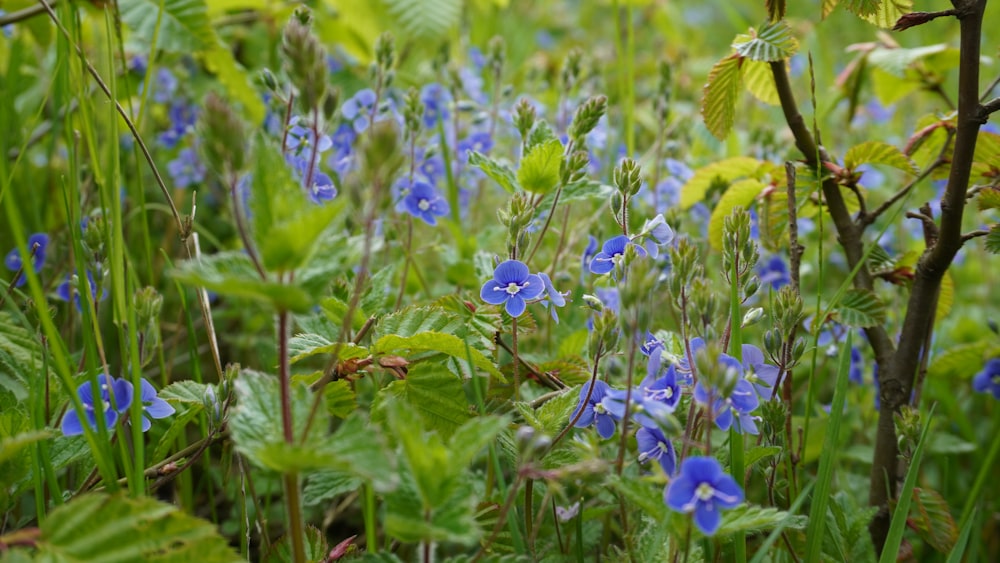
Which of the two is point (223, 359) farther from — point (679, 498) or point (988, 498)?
point (988, 498)

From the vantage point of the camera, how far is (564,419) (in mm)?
1515

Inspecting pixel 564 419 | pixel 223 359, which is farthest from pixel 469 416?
pixel 223 359

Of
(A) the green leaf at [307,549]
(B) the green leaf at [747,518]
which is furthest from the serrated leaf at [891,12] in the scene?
(A) the green leaf at [307,549]

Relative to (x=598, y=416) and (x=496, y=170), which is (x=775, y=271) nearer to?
(x=496, y=170)

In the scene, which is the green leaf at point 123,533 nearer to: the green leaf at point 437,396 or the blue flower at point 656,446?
the green leaf at point 437,396

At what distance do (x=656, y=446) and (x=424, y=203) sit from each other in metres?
1.15

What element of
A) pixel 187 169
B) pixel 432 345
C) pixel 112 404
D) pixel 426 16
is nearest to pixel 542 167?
pixel 432 345

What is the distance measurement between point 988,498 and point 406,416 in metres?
1.87

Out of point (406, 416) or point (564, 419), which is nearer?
point (406, 416)

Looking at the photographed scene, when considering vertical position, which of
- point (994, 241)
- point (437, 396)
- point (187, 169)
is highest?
point (187, 169)

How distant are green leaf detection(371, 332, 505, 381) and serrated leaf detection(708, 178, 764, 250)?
2.72ft

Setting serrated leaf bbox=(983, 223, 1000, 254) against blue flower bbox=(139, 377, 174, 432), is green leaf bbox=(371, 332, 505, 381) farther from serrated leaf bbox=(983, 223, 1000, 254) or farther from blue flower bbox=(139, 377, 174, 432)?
serrated leaf bbox=(983, 223, 1000, 254)

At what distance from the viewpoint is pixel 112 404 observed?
1416mm

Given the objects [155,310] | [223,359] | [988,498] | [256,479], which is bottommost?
[988,498]
